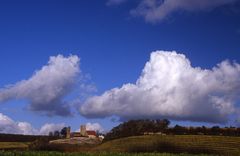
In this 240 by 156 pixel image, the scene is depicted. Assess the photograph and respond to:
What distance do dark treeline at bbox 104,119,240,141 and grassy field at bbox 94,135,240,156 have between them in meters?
2.92

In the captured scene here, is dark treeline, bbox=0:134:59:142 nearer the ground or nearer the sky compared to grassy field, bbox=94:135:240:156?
nearer the sky

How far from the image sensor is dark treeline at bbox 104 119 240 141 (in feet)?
215

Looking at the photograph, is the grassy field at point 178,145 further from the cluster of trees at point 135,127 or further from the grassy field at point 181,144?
the cluster of trees at point 135,127

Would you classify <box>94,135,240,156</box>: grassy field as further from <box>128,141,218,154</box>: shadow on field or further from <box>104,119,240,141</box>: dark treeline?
<box>104,119,240,141</box>: dark treeline

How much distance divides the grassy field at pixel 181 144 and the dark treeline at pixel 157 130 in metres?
2.92

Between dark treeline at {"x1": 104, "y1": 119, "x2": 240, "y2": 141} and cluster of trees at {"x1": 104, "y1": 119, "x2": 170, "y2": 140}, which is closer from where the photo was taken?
dark treeline at {"x1": 104, "y1": 119, "x2": 240, "y2": 141}

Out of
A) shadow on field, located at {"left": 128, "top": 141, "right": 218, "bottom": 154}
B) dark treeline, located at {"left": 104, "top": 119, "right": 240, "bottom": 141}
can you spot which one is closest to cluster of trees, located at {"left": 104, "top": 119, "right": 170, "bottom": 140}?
dark treeline, located at {"left": 104, "top": 119, "right": 240, "bottom": 141}

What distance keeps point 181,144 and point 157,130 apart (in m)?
12.9

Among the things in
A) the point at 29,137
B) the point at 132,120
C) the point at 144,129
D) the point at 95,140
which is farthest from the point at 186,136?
the point at 29,137

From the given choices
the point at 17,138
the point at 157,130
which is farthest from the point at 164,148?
the point at 17,138

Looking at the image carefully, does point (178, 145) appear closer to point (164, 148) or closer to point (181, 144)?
point (181, 144)

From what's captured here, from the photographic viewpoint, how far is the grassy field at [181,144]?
2319 inches

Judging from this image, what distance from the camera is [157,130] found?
7638 centimetres

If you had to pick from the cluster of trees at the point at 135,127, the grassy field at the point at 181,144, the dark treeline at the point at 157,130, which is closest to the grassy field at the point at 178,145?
the grassy field at the point at 181,144
